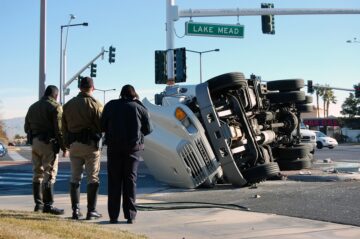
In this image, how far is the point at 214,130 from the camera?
1003 cm

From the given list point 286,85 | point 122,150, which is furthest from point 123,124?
point 286,85

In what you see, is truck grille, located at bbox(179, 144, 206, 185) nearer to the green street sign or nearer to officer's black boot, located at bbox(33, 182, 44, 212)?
officer's black boot, located at bbox(33, 182, 44, 212)

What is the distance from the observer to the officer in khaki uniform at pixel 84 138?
7.25 metres

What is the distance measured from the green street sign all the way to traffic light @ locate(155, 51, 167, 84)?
1.26m

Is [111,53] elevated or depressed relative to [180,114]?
elevated

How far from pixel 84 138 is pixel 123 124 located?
0.56 metres

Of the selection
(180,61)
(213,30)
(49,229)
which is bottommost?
(49,229)

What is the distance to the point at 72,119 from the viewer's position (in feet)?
23.9

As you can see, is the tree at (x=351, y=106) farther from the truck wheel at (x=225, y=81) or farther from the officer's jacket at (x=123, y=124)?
the officer's jacket at (x=123, y=124)

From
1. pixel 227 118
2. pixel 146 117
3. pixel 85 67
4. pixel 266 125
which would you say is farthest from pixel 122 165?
pixel 85 67

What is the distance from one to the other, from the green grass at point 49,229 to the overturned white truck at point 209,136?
353 centimetres

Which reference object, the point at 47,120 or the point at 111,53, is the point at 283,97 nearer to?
the point at 47,120

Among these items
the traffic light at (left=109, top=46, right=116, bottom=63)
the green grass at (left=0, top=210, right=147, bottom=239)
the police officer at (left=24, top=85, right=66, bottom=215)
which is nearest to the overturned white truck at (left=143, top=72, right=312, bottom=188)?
the police officer at (left=24, top=85, right=66, bottom=215)

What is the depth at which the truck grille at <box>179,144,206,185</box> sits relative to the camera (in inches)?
395
